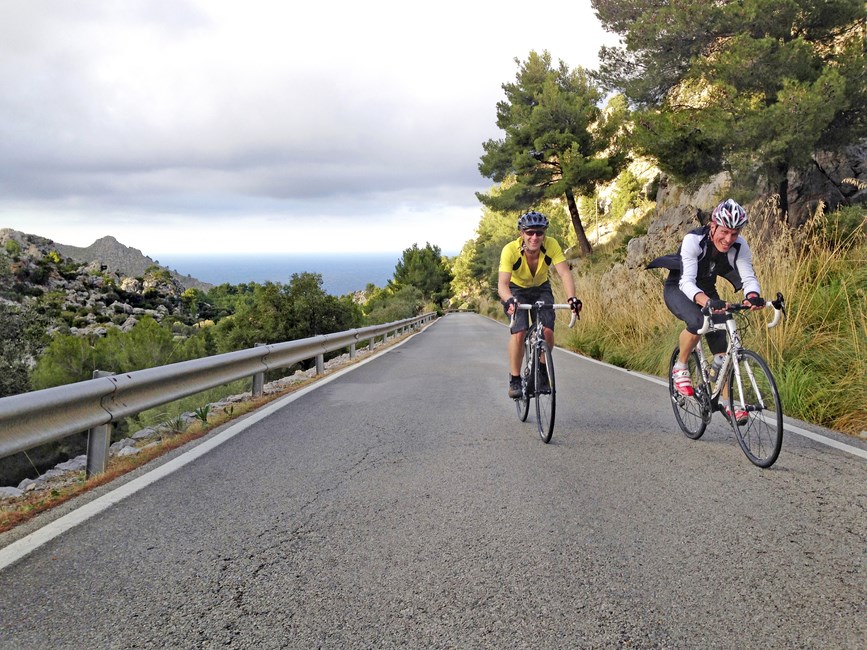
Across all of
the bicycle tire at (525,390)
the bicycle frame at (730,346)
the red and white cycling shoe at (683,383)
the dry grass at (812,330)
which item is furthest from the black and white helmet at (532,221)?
the dry grass at (812,330)

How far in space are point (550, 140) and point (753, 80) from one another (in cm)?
2015

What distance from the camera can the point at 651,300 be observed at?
11.3 meters

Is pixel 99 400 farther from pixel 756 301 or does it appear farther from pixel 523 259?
pixel 756 301

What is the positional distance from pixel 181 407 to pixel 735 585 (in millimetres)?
8812

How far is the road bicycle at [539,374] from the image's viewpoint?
524 cm

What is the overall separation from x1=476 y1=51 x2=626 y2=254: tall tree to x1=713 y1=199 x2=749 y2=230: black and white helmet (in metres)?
30.8

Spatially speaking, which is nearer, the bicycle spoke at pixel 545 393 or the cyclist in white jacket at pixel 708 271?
the cyclist in white jacket at pixel 708 271

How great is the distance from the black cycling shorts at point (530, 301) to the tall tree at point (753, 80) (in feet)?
38.3

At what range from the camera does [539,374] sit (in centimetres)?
561

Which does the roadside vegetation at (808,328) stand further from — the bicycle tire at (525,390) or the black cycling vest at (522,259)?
the bicycle tire at (525,390)

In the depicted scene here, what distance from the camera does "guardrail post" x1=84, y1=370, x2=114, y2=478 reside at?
A: 4512mm

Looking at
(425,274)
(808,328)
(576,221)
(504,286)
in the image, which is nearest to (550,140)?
(576,221)

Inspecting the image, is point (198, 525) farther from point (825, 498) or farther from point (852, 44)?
point (852, 44)

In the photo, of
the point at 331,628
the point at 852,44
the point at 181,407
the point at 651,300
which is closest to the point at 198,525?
the point at 331,628
